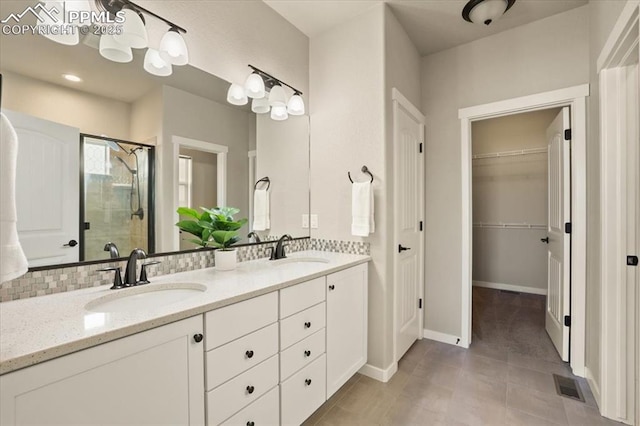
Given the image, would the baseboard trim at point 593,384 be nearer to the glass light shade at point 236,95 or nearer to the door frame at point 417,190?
the door frame at point 417,190

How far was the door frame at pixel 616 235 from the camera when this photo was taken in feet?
5.59

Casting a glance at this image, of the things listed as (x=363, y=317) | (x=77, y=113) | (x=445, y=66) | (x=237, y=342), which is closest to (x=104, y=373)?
(x=237, y=342)

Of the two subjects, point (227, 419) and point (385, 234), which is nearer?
point (227, 419)

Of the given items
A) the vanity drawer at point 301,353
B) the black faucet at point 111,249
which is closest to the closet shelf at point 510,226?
the vanity drawer at point 301,353

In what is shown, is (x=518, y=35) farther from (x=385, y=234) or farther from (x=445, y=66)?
(x=385, y=234)

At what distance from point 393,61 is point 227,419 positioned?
8.29ft

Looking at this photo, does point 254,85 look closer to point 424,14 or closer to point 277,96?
point 277,96

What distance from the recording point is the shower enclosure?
4.24 feet

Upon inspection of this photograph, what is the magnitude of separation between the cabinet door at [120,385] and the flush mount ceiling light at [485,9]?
2.64m

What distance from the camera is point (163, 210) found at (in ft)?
5.18

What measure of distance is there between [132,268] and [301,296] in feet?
2.66

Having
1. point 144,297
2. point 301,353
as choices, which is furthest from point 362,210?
point 144,297

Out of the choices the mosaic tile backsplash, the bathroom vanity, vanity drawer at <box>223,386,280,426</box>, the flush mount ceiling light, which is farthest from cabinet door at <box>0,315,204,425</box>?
the flush mount ceiling light

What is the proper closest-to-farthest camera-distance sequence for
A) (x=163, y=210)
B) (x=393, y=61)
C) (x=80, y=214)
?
(x=80, y=214) → (x=163, y=210) → (x=393, y=61)
